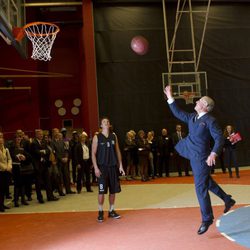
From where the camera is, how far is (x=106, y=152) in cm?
650

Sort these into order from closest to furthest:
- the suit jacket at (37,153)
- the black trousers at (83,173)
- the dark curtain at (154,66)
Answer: the suit jacket at (37,153) < the black trousers at (83,173) < the dark curtain at (154,66)

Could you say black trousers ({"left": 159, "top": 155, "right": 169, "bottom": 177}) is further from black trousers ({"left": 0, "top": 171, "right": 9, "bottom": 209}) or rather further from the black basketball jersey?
the black basketball jersey

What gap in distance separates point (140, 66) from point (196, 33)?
8.76ft

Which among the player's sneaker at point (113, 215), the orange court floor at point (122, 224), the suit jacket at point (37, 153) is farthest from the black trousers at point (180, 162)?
the player's sneaker at point (113, 215)

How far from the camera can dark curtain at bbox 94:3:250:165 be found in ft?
47.0

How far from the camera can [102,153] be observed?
649 centimetres

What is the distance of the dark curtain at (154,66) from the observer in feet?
47.0

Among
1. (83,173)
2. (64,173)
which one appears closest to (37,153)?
(64,173)

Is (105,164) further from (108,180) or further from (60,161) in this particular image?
(60,161)

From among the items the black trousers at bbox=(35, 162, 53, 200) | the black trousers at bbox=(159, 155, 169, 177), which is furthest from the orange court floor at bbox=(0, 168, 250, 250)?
the black trousers at bbox=(159, 155, 169, 177)

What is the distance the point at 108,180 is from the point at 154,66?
8.81m

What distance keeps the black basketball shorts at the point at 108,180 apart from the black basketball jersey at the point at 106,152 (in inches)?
3.6

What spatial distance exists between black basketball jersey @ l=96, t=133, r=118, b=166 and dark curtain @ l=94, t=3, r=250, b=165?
Result: 7.55 metres

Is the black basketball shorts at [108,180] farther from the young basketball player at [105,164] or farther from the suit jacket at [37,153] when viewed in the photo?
the suit jacket at [37,153]
